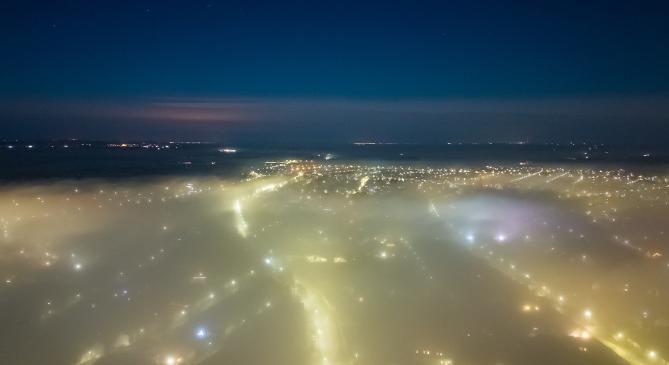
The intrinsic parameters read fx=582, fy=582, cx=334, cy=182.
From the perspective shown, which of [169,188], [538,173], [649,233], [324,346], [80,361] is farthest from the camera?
[538,173]

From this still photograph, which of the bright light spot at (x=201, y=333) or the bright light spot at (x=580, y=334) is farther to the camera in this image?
the bright light spot at (x=580, y=334)

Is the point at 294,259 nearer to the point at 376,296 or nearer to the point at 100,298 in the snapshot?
the point at 376,296

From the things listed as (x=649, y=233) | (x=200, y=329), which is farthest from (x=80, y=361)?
(x=649, y=233)

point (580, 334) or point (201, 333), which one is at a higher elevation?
point (201, 333)

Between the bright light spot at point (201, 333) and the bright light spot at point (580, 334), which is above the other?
the bright light spot at point (201, 333)

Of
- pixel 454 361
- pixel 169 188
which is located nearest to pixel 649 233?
pixel 454 361

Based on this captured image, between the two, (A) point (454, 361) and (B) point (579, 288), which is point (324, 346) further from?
(B) point (579, 288)

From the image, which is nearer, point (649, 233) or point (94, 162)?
point (649, 233)

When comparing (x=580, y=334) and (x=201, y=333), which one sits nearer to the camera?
(x=201, y=333)

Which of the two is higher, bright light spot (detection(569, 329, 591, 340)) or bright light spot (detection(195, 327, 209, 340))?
bright light spot (detection(195, 327, 209, 340))

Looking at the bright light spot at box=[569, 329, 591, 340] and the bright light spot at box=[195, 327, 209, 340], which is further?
the bright light spot at box=[569, 329, 591, 340]

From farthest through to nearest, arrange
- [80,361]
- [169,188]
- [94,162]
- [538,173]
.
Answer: [94,162]
[538,173]
[169,188]
[80,361]
